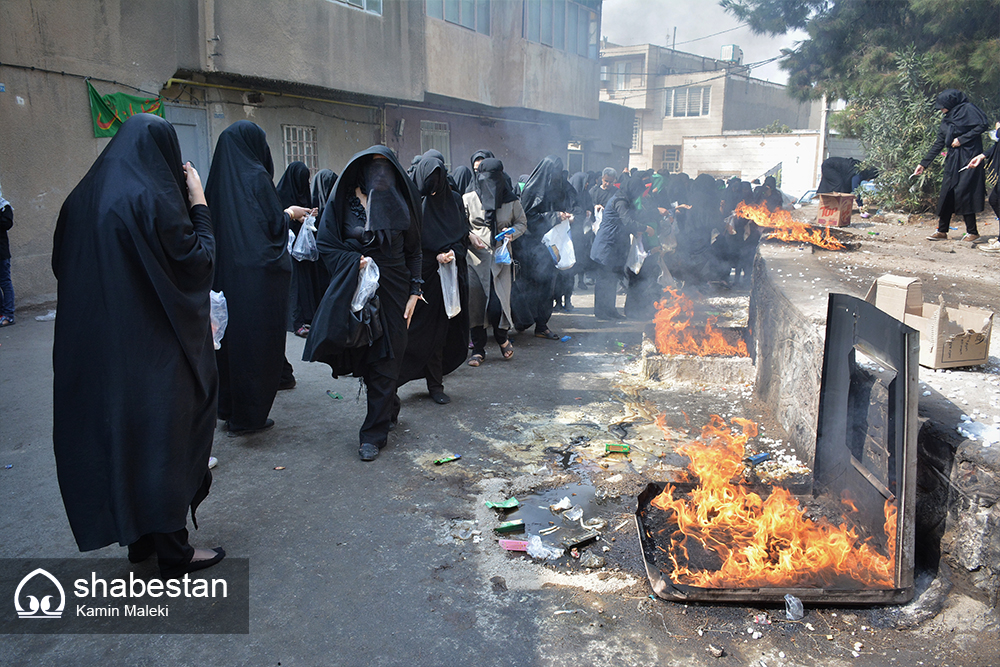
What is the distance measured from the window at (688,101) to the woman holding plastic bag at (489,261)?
112ft

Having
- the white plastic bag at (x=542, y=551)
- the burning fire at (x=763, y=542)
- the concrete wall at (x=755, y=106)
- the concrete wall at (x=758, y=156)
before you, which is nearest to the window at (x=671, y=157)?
the concrete wall at (x=755, y=106)

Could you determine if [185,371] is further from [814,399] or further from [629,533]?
[814,399]

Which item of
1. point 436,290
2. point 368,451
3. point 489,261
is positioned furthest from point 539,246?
point 368,451

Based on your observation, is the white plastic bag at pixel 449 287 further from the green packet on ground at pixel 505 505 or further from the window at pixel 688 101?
the window at pixel 688 101

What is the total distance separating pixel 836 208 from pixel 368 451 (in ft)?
25.3

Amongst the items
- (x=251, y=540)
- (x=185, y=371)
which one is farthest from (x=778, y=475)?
(x=185, y=371)

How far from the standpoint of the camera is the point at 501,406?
4.93 metres

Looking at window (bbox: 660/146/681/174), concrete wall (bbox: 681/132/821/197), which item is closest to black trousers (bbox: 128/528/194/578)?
concrete wall (bbox: 681/132/821/197)

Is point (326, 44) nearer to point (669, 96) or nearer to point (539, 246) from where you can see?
point (539, 246)

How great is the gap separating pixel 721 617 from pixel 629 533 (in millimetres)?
684

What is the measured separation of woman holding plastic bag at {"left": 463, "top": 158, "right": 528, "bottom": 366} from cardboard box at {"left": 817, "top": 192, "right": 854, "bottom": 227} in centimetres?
511

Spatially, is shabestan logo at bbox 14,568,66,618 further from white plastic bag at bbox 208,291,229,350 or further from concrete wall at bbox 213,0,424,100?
concrete wall at bbox 213,0,424,100

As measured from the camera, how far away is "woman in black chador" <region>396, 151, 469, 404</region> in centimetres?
475

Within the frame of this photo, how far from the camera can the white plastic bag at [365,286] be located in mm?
3832
